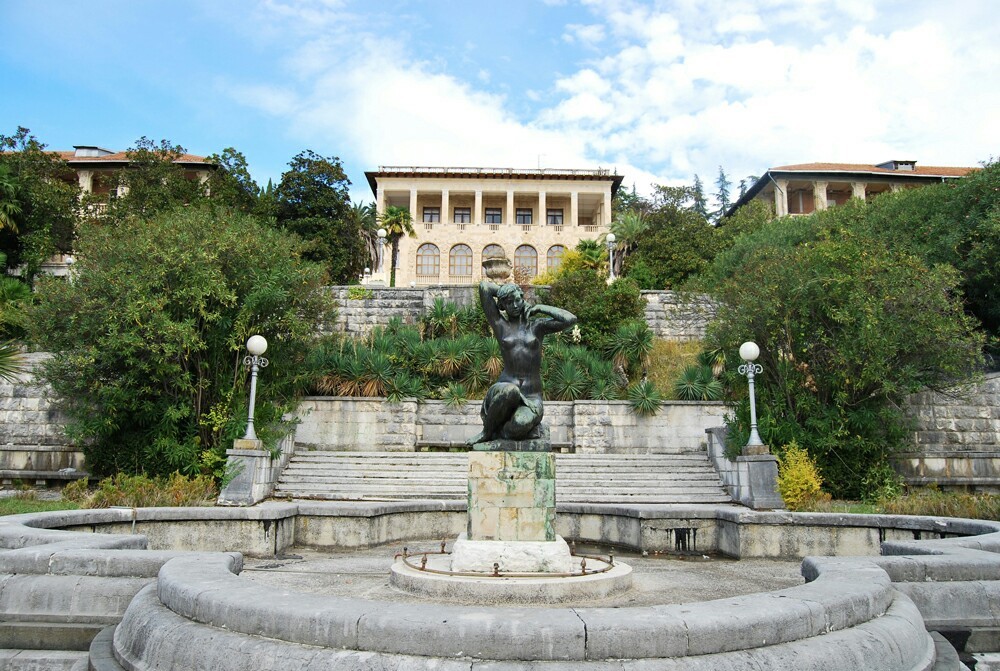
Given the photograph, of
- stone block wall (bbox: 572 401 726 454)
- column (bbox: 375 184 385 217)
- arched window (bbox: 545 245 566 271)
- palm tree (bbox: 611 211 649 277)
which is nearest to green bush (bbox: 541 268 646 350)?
stone block wall (bbox: 572 401 726 454)

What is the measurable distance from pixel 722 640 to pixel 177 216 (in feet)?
53.2

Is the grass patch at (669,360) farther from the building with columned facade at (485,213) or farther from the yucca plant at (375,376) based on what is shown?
the building with columned facade at (485,213)

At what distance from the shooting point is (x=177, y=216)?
1647 centimetres

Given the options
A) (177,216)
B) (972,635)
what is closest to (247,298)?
(177,216)

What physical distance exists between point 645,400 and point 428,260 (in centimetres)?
3178

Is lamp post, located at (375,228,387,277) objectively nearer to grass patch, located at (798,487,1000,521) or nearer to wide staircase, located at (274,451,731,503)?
wide staircase, located at (274,451,731,503)

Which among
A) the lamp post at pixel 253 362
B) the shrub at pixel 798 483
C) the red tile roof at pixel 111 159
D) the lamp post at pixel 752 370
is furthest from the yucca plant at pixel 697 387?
the red tile roof at pixel 111 159

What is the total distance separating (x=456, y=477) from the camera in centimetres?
1467

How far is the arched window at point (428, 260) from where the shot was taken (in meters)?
47.2

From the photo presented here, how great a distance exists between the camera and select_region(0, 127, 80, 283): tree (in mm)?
28156

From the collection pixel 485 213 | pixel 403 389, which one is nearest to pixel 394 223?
pixel 485 213

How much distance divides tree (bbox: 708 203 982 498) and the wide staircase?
1.80 meters

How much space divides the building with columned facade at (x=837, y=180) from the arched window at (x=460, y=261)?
68.0 ft

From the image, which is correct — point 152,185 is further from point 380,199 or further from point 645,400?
point 645,400
